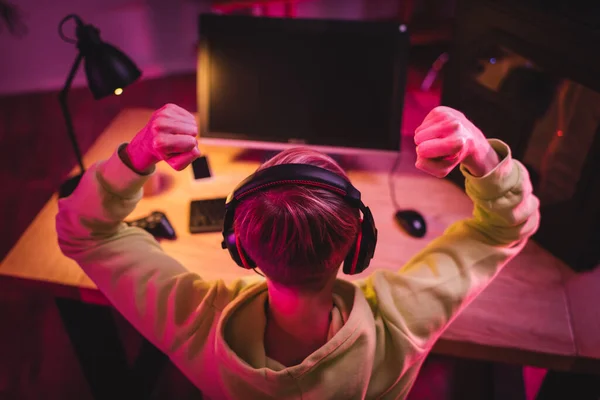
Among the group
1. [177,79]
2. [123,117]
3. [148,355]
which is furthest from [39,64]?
[148,355]

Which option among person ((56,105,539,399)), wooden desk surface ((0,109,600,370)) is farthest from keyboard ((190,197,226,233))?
person ((56,105,539,399))

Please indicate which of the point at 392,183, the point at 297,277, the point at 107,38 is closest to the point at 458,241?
the point at 297,277

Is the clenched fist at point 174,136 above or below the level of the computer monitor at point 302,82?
above

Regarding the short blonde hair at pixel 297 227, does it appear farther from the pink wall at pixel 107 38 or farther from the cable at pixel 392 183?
the pink wall at pixel 107 38

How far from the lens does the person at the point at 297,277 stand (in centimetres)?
71

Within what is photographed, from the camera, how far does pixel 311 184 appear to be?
0.68 m

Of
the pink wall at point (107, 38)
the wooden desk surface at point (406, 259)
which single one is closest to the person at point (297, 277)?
the wooden desk surface at point (406, 259)

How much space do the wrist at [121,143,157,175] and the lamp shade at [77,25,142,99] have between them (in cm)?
38

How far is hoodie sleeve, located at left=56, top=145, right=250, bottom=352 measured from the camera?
911 mm

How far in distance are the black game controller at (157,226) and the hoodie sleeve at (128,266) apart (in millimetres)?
314

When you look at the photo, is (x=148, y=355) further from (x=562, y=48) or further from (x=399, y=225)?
(x=562, y=48)

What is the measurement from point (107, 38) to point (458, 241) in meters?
2.94

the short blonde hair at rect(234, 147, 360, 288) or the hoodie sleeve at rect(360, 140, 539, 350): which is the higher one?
the short blonde hair at rect(234, 147, 360, 288)

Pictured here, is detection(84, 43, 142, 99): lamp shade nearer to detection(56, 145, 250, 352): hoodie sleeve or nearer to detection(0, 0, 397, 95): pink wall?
detection(56, 145, 250, 352): hoodie sleeve
